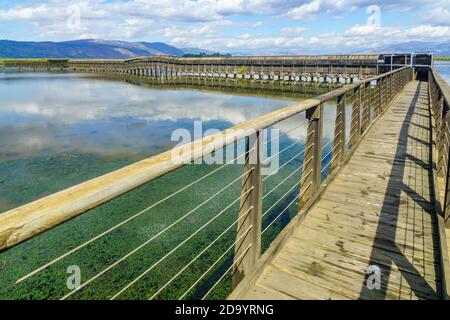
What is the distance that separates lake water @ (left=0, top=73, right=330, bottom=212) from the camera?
930 centimetres

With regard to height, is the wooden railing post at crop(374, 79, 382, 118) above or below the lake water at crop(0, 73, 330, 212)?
above

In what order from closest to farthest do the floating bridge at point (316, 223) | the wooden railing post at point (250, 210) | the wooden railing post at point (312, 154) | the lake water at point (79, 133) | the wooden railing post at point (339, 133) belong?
the floating bridge at point (316, 223) → the wooden railing post at point (250, 210) → the wooden railing post at point (312, 154) → the wooden railing post at point (339, 133) → the lake water at point (79, 133)

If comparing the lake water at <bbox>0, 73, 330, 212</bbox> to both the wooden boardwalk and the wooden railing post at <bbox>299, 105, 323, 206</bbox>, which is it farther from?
the wooden boardwalk

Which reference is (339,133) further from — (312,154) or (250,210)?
(250,210)

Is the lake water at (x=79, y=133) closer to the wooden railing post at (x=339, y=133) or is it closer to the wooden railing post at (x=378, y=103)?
the wooden railing post at (x=339, y=133)

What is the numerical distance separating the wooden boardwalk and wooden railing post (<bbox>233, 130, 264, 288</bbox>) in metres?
0.18

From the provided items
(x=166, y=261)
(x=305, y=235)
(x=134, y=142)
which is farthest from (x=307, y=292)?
(x=134, y=142)

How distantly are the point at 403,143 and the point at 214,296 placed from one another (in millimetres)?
4752

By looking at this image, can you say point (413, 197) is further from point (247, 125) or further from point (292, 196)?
point (292, 196)

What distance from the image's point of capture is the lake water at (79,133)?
9305mm

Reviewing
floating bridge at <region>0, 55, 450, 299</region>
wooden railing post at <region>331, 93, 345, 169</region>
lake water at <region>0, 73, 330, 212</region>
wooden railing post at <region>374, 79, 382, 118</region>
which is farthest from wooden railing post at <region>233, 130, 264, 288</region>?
wooden railing post at <region>374, 79, 382, 118</region>

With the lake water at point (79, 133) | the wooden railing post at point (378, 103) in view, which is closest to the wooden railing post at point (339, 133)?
the wooden railing post at point (378, 103)

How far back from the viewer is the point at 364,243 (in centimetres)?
309

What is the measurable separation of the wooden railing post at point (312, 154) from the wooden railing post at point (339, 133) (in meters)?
1.13
